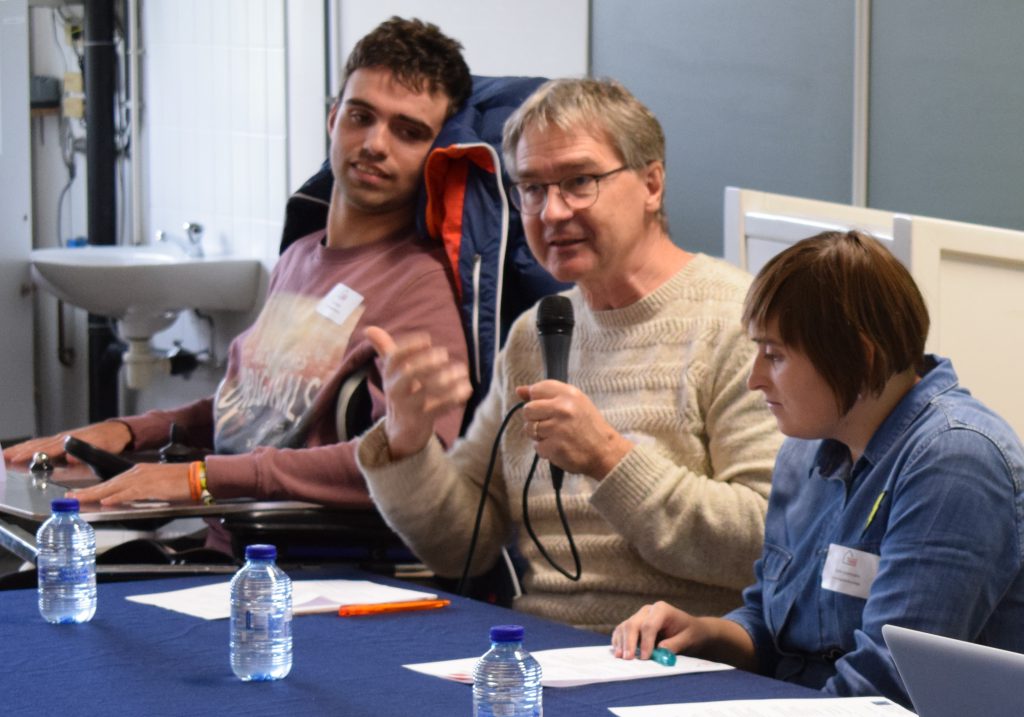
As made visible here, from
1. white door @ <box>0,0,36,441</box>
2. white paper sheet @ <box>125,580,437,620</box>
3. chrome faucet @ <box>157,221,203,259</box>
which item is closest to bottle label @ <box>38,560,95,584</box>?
white paper sheet @ <box>125,580,437,620</box>

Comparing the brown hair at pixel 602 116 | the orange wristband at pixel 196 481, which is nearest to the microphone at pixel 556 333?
the brown hair at pixel 602 116

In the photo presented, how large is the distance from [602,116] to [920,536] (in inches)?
36.3

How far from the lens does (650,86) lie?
3.63 m

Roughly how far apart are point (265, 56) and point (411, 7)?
2.03 feet

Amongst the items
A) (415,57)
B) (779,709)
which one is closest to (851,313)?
(779,709)

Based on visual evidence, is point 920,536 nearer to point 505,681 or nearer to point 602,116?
point 505,681

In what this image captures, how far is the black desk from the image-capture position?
1420mm

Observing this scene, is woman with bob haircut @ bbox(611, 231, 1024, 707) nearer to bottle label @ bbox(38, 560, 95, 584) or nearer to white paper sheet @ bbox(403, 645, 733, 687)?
white paper sheet @ bbox(403, 645, 733, 687)

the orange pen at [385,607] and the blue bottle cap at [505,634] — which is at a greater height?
→ the blue bottle cap at [505,634]

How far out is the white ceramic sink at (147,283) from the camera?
4680mm

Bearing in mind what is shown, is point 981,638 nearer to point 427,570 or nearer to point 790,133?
point 427,570

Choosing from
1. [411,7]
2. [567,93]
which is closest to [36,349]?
[411,7]

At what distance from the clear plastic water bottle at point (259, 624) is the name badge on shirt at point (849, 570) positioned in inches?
24.1

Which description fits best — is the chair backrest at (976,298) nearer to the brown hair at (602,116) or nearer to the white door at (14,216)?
the brown hair at (602,116)
